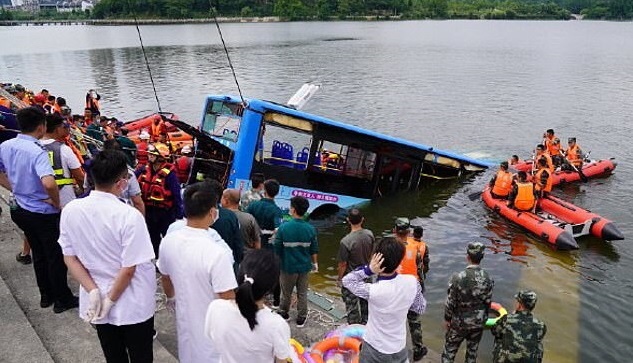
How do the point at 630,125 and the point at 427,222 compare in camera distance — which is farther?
the point at 630,125

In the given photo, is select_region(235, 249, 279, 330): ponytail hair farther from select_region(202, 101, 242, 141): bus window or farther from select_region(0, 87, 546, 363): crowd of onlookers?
select_region(202, 101, 242, 141): bus window

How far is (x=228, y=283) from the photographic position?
3.16 m

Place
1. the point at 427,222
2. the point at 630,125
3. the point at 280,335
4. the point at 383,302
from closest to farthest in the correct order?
the point at 280,335 < the point at 383,302 < the point at 427,222 < the point at 630,125

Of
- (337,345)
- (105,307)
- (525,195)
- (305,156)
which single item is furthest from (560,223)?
(105,307)

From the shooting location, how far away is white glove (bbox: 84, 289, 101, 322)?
326cm

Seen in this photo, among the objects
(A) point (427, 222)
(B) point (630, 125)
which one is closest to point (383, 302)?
(A) point (427, 222)

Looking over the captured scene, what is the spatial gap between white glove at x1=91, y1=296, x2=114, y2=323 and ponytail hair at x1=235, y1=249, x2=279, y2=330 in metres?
1.01

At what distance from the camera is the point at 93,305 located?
3.26 metres

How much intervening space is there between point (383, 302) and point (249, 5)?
5335 inches

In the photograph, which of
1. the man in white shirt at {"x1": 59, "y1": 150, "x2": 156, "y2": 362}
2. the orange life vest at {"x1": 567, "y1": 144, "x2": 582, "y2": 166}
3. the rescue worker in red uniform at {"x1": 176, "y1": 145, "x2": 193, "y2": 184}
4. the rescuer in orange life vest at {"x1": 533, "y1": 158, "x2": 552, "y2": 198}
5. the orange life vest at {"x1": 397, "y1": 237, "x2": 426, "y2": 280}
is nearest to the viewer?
the man in white shirt at {"x1": 59, "y1": 150, "x2": 156, "y2": 362}

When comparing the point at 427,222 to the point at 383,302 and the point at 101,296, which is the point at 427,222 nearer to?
the point at 383,302

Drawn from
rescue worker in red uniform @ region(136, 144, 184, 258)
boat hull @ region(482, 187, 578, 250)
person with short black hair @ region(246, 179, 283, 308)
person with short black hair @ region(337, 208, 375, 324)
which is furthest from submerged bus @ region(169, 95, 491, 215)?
person with short black hair @ region(337, 208, 375, 324)

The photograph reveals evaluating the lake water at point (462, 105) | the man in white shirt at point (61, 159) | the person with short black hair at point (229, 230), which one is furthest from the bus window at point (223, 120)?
the person with short black hair at point (229, 230)

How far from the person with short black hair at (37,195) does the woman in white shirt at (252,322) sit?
2695mm
